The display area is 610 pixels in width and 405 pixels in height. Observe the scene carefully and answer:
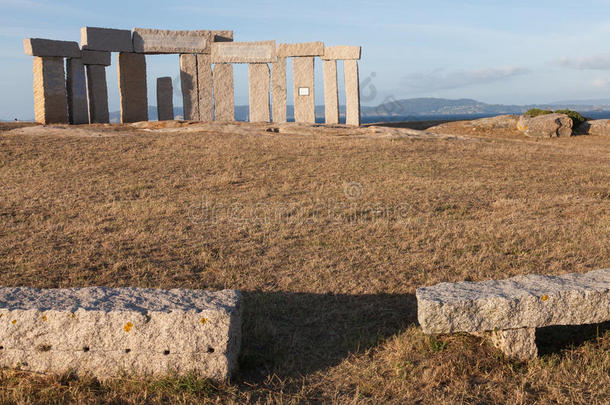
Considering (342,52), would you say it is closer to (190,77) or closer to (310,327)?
(190,77)

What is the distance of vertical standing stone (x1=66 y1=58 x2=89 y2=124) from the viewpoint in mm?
23750

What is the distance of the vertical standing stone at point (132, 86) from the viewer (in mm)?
24656

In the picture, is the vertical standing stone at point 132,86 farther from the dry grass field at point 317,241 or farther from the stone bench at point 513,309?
the stone bench at point 513,309

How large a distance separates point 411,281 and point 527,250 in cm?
243

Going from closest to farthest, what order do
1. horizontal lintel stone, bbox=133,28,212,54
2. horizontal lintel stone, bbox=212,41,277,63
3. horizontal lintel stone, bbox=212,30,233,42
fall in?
horizontal lintel stone, bbox=133,28,212,54 → horizontal lintel stone, bbox=212,41,277,63 → horizontal lintel stone, bbox=212,30,233,42

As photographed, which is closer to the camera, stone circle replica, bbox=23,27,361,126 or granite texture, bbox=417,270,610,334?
granite texture, bbox=417,270,610,334

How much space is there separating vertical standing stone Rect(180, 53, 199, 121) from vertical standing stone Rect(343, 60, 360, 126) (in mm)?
6866

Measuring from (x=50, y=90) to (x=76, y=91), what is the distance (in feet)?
4.01

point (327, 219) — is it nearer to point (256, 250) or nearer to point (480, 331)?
point (256, 250)

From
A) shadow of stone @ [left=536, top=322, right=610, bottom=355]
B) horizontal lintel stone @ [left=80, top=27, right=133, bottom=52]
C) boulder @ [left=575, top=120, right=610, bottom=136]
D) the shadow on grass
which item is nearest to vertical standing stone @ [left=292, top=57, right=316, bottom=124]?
horizontal lintel stone @ [left=80, top=27, right=133, bottom=52]

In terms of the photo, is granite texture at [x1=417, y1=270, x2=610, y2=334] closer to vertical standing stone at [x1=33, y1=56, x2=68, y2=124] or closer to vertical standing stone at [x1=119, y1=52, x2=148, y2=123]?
vertical standing stone at [x1=33, y1=56, x2=68, y2=124]

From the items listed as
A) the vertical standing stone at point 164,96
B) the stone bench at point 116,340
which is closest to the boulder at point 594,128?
the vertical standing stone at point 164,96

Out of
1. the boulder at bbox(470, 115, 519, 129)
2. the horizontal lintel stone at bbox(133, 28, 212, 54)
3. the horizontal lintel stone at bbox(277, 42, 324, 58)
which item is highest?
the horizontal lintel stone at bbox(133, 28, 212, 54)

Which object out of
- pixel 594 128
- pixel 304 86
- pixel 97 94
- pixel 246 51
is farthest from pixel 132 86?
pixel 594 128
